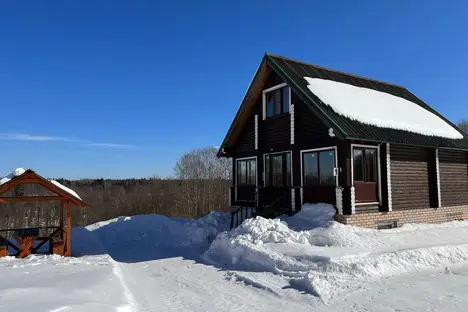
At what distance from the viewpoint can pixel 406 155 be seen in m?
15.3

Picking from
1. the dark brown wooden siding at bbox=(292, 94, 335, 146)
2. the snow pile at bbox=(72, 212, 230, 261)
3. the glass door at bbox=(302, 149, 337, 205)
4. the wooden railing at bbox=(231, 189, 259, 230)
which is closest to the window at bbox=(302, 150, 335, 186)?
the glass door at bbox=(302, 149, 337, 205)

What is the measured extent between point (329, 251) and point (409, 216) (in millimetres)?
6410

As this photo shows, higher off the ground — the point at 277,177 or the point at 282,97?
the point at 282,97

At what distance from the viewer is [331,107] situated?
1415 cm

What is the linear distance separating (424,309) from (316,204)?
25.5ft

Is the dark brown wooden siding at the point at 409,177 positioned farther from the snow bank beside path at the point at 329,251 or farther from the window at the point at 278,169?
the window at the point at 278,169

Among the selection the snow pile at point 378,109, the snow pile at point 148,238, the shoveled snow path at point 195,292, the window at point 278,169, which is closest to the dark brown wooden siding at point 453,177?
the snow pile at point 378,109

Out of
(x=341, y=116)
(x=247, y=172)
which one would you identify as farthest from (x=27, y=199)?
(x=341, y=116)

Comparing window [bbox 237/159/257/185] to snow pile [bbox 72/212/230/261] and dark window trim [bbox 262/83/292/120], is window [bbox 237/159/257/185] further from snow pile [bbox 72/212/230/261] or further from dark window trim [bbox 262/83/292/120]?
dark window trim [bbox 262/83/292/120]

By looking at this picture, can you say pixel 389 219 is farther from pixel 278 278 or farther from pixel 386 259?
pixel 278 278

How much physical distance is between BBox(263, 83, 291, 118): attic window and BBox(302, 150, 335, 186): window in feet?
8.28

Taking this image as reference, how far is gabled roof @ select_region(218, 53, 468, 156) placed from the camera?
13430 millimetres

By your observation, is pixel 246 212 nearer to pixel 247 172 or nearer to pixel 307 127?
pixel 247 172

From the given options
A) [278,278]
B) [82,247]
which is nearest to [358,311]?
[278,278]
